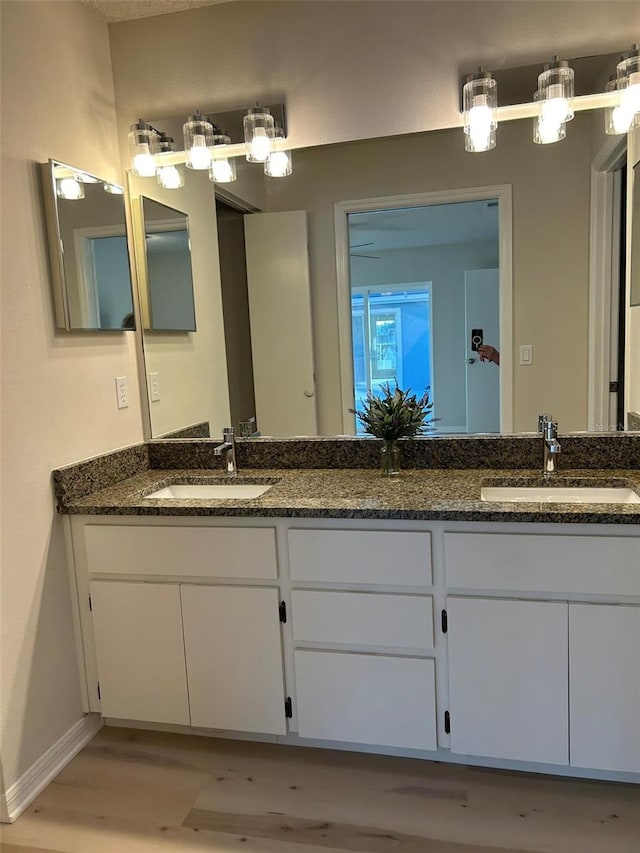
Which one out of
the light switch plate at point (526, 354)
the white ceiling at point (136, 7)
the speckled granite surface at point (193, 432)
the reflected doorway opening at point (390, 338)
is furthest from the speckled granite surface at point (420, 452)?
the white ceiling at point (136, 7)

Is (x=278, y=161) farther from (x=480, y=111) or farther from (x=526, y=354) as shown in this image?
(x=526, y=354)

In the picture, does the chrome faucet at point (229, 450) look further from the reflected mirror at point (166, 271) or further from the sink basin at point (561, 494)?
the sink basin at point (561, 494)

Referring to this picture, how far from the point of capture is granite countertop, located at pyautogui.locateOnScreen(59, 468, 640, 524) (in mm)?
1685

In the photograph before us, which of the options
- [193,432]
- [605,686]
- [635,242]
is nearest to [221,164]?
[193,432]

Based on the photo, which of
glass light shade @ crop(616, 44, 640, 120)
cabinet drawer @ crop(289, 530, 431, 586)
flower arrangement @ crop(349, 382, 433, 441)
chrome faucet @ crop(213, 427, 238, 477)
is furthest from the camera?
chrome faucet @ crop(213, 427, 238, 477)

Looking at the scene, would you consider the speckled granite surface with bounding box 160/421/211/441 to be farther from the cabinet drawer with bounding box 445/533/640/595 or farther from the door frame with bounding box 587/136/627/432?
the door frame with bounding box 587/136/627/432

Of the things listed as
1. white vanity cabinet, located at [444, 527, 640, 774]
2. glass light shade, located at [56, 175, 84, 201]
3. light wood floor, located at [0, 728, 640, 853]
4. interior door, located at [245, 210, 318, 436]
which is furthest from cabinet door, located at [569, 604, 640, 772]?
glass light shade, located at [56, 175, 84, 201]

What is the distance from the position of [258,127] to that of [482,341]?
3.69 ft

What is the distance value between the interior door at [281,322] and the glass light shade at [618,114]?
3.53ft

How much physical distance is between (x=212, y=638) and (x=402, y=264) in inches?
57.2

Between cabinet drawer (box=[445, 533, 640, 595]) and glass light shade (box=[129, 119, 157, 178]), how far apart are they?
1771 mm

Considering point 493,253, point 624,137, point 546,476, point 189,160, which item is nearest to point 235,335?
point 189,160

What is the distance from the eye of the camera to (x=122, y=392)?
2338 millimetres

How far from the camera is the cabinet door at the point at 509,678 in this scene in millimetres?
1716
